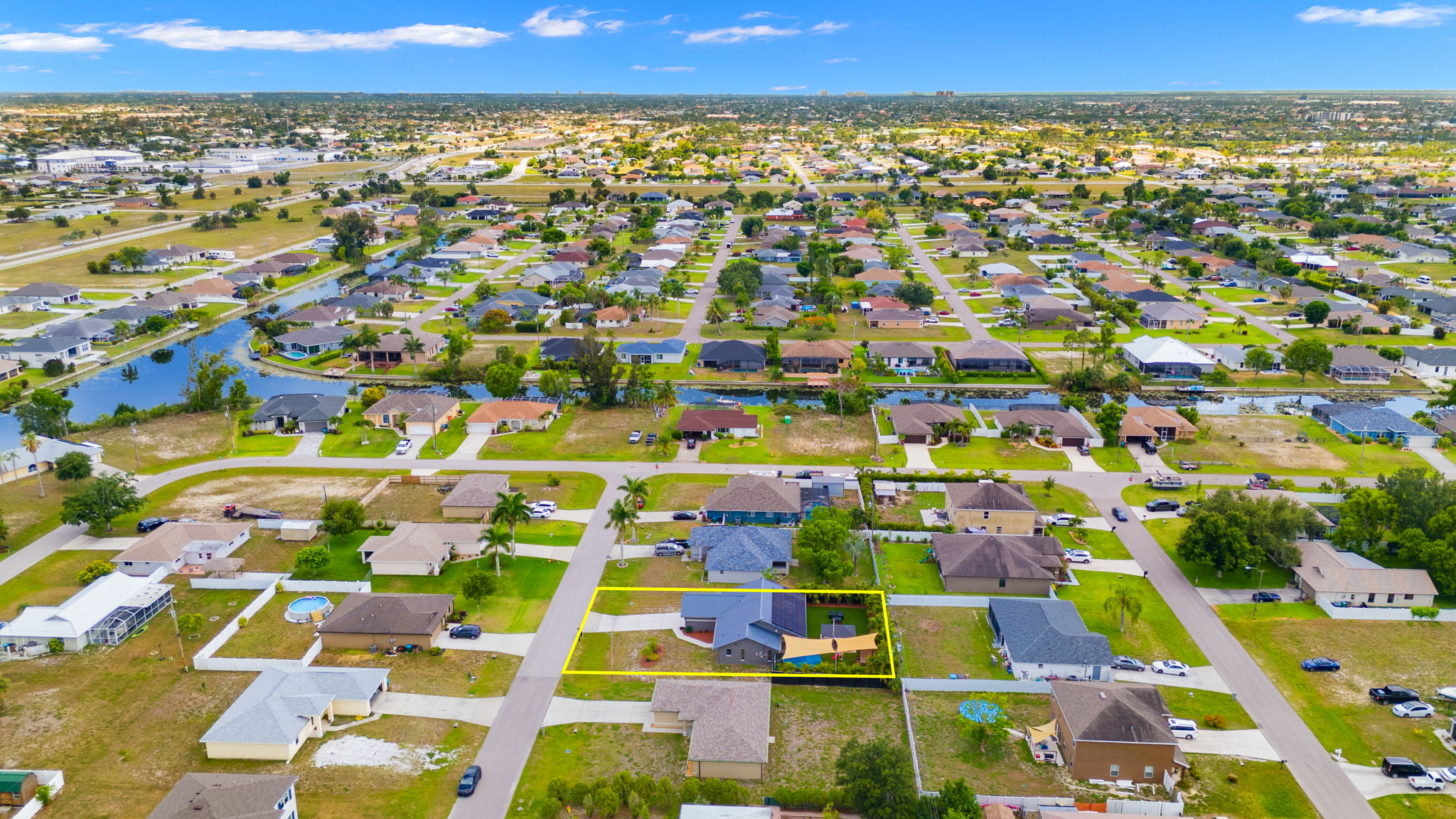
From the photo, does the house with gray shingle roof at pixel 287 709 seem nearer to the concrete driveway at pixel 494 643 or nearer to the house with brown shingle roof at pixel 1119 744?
the concrete driveway at pixel 494 643

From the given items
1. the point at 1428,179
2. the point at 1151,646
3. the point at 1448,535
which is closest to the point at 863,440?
the point at 1151,646

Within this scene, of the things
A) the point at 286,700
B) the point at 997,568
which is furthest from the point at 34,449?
the point at 997,568

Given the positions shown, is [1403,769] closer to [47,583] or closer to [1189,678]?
[1189,678]

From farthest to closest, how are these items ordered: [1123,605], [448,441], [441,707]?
1. [448,441]
2. [1123,605]
3. [441,707]

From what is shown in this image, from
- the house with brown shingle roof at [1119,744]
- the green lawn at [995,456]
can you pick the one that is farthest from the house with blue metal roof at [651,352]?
the house with brown shingle roof at [1119,744]

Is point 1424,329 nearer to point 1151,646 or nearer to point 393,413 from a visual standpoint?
point 1151,646
